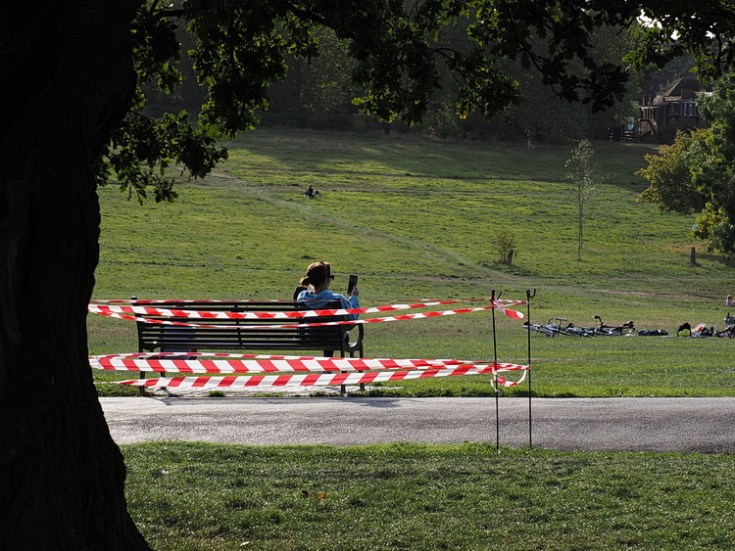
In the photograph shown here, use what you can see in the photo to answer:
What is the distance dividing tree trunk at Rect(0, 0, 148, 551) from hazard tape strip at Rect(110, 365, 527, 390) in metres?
5.76

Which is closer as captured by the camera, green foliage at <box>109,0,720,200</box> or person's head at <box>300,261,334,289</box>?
green foliage at <box>109,0,720,200</box>

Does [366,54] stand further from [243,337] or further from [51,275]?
[243,337]

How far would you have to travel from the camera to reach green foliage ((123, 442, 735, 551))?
7.19 meters

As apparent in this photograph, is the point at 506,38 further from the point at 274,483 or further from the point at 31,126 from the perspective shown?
the point at 31,126

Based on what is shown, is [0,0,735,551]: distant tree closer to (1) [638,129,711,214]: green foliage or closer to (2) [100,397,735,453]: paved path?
(2) [100,397,735,453]: paved path

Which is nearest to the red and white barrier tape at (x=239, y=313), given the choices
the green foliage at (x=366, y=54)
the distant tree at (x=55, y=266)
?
the green foliage at (x=366, y=54)

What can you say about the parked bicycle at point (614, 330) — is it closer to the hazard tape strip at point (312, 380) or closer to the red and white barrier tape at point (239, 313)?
the red and white barrier tape at point (239, 313)

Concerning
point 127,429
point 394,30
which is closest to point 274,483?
point 127,429

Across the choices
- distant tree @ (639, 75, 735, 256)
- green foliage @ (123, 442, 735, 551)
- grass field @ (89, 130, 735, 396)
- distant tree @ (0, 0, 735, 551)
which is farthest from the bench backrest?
distant tree @ (639, 75, 735, 256)

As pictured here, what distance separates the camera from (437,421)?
39.5 ft

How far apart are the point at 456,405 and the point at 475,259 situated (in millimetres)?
45884

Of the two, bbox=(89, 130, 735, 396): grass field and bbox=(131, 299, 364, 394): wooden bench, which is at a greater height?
bbox=(131, 299, 364, 394): wooden bench

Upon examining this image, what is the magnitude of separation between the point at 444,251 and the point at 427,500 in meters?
52.5

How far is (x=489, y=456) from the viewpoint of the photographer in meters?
10.0
